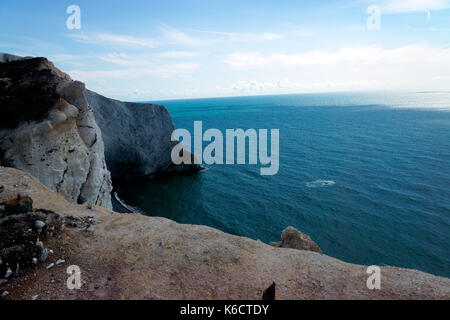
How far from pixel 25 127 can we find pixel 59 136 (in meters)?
2.52

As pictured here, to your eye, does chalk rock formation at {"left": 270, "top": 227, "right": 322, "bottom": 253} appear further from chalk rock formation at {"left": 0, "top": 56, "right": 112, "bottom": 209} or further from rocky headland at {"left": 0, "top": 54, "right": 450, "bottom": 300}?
chalk rock formation at {"left": 0, "top": 56, "right": 112, "bottom": 209}

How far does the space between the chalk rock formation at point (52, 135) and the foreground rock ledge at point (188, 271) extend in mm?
6634

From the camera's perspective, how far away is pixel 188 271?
10.9m

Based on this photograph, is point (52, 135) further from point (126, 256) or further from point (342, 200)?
point (342, 200)

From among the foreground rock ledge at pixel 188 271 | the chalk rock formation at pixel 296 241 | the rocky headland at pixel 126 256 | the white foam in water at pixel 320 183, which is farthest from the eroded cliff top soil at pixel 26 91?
the white foam in water at pixel 320 183

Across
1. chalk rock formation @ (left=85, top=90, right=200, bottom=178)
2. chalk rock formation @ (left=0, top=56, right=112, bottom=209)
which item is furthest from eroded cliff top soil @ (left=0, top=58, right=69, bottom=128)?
chalk rock formation @ (left=85, top=90, right=200, bottom=178)

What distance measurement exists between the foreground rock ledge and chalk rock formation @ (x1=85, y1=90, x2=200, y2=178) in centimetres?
3474

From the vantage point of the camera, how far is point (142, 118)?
5153 cm

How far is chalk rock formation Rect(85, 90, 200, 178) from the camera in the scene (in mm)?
46656

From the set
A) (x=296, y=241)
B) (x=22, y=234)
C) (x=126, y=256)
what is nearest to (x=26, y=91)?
(x=22, y=234)

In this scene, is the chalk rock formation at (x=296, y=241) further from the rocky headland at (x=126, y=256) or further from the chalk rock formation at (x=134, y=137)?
the chalk rock formation at (x=134, y=137)

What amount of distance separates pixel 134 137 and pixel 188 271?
43928 mm

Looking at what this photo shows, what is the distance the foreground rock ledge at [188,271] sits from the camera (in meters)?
9.67
